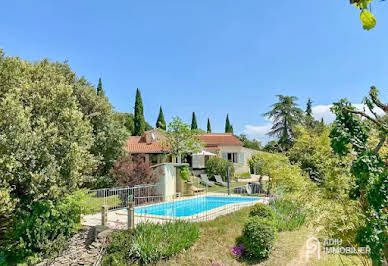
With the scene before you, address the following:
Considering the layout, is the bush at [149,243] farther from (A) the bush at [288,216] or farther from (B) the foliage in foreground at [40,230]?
(A) the bush at [288,216]

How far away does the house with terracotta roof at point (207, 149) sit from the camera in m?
34.2

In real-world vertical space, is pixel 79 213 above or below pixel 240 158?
below

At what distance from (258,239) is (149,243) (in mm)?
3959

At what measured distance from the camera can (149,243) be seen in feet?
29.8

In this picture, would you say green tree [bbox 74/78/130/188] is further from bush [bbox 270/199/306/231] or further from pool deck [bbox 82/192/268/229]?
bush [bbox 270/199/306/231]

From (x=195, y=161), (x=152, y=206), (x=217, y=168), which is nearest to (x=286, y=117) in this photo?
(x=195, y=161)

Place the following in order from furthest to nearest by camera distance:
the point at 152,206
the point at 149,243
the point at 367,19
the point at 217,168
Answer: the point at 217,168
the point at 152,206
the point at 149,243
the point at 367,19

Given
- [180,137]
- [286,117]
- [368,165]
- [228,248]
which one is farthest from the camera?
[286,117]

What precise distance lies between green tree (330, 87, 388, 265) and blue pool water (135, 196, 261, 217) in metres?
9.74

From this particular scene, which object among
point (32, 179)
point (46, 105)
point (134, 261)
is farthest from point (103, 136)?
point (134, 261)

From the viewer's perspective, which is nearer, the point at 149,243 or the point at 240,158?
the point at 149,243

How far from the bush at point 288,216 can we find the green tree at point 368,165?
800 centimetres

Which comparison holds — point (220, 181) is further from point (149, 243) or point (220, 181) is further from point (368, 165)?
point (368, 165)

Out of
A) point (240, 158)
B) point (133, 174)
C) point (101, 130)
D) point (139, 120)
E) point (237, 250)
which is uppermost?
point (139, 120)
